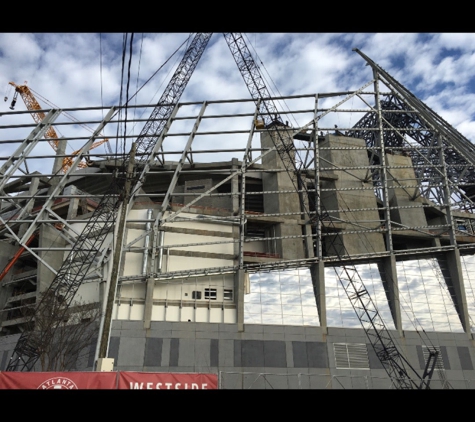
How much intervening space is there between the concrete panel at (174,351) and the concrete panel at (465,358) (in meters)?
23.1

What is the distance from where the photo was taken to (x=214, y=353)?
31.9m

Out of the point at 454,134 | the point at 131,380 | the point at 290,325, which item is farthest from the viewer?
the point at 454,134

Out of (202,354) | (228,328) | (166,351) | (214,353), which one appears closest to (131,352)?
(166,351)

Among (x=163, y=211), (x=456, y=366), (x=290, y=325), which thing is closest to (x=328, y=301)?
(x=290, y=325)

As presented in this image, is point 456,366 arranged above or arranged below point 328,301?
below

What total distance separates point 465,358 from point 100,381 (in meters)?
32.4

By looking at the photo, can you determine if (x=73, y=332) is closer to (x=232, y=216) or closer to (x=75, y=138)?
(x=232, y=216)

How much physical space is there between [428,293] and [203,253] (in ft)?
67.5

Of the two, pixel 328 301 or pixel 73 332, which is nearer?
pixel 73 332

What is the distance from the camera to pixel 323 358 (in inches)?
1286

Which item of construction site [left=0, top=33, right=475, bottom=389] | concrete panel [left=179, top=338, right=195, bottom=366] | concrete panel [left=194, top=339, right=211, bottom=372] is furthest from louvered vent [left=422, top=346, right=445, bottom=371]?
concrete panel [left=179, top=338, right=195, bottom=366]

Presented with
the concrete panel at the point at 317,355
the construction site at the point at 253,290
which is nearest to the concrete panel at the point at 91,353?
the construction site at the point at 253,290

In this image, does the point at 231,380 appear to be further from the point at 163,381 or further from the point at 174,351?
the point at 163,381

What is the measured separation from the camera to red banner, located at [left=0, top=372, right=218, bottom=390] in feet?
36.7
